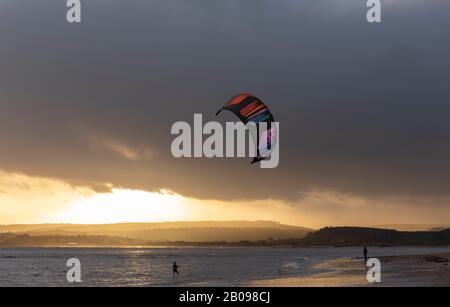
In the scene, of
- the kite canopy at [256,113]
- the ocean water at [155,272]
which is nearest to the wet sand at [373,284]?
the ocean water at [155,272]

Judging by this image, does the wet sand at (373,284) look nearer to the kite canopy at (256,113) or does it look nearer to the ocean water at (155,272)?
the ocean water at (155,272)

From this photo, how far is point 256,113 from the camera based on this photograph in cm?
2339

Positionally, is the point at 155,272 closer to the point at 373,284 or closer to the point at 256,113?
the point at 373,284

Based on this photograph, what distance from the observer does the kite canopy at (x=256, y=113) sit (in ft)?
75.1

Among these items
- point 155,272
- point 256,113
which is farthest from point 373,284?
point 155,272

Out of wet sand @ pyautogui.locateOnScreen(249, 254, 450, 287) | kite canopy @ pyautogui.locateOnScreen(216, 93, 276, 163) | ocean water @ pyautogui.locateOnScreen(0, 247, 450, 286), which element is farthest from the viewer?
ocean water @ pyautogui.locateOnScreen(0, 247, 450, 286)

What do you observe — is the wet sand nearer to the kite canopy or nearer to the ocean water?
the ocean water

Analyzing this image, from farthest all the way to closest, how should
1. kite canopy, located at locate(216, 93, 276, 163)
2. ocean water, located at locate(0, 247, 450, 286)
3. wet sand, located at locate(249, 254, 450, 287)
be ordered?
ocean water, located at locate(0, 247, 450, 286)
wet sand, located at locate(249, 254, 450, 287)
kite canopy, located at locate(216, 93, 276, 163)

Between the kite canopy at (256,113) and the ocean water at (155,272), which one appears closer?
the kite canopy at (256,113)

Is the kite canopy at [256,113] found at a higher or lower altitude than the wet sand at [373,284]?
higher

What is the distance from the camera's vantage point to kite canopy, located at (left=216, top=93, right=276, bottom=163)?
2289 centimetres

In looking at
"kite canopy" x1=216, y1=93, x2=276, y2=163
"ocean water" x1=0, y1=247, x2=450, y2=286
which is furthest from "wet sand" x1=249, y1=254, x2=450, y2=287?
→ "kite canopy" x1=216, y1=93, x2=276, y2=163
